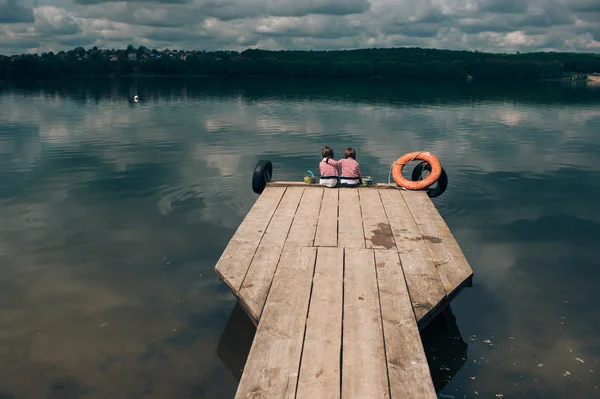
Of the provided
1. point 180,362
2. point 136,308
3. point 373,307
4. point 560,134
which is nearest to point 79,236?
point 136,308

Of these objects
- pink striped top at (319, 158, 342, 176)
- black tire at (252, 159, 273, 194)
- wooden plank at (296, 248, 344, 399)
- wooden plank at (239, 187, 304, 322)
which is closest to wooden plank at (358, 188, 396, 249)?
pink striped top at (319, 158, 342, 176)

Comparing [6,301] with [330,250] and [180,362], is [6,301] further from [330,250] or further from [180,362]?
[330,250]

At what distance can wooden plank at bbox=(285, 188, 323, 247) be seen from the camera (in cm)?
845

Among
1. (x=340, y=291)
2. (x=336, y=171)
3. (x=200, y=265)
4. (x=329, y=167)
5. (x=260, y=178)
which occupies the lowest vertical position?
(x=200, y=265)

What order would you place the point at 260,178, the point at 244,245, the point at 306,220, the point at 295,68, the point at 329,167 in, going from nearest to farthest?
the point at 244,245 < the point at 306,220 < the point at 329,167 < the point at 260,178 < the point at 295,68

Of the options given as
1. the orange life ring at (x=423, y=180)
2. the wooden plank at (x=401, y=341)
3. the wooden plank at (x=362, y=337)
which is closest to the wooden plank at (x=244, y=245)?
the wooden plank at (x=362, y=337)

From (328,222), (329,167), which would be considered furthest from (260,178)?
(328,222)

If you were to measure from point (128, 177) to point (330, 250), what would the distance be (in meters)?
11.4

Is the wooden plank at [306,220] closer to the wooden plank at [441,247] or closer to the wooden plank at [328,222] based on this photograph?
the wooden plank at [328,222]

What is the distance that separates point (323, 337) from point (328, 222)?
4.16m

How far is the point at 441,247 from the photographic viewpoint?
8.24 metres

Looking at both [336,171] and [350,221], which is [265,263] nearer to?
[350,221]

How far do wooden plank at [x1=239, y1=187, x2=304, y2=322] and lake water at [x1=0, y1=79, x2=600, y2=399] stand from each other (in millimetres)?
976

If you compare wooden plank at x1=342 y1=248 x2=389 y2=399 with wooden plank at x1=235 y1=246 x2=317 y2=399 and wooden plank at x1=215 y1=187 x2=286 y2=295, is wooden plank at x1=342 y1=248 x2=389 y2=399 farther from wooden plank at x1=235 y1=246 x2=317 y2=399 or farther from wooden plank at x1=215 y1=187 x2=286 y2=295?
wooden plank at x1=215 y1=187 x2=286 y2=295
